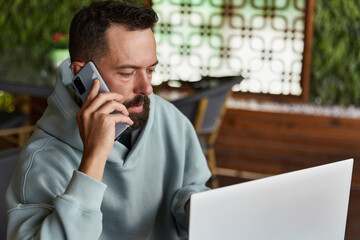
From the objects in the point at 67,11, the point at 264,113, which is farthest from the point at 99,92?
Result: the point at 67,11

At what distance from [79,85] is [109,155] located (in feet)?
0.54

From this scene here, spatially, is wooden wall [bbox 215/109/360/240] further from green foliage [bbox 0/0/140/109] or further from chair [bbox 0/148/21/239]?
chair [bbox 0/148/21/239]

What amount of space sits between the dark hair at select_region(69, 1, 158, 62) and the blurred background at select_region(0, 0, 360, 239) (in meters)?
2.99

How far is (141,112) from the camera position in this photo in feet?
4.26

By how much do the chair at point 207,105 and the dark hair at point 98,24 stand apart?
1.98m

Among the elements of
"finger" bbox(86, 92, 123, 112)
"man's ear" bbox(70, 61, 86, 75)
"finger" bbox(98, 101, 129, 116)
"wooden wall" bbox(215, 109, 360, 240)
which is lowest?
"wooden wall" bbox(215, 109, 360, 240)

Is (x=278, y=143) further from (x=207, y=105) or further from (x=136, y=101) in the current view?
(x=136, y=101)

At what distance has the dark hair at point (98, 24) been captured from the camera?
1226mm

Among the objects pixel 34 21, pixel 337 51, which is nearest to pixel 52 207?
pixel 337 51

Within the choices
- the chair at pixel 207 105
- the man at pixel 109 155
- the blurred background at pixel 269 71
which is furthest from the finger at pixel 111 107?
the blurred background at pixel 269 71

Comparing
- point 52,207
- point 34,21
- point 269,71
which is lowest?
point 269,71

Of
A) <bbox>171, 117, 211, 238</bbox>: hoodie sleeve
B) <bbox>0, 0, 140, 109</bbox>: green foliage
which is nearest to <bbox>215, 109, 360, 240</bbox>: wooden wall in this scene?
<bbox>0, 0, 140, 109</bbox>: green foliage

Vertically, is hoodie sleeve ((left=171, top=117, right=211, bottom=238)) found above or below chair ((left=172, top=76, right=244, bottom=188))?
above

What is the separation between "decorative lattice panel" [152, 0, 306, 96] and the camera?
4527 millimetres
